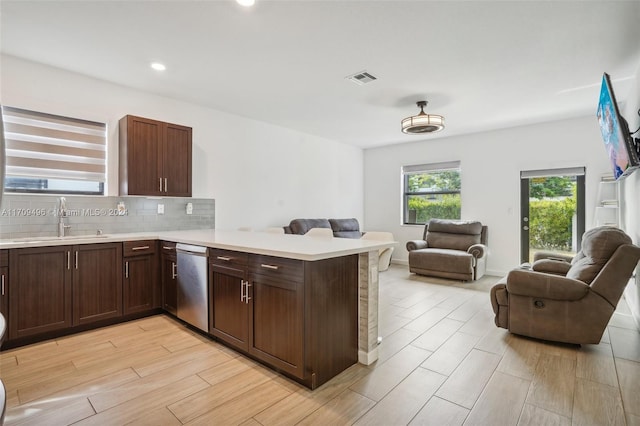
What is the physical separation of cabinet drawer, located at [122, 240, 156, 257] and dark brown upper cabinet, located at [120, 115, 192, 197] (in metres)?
0.58

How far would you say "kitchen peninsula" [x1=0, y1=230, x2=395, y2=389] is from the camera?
208 centimetres

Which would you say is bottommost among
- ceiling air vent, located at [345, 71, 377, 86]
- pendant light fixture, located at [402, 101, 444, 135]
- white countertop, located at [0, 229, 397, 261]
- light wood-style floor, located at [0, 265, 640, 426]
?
light wood-style floor, located at [0, 265, 640, 426]

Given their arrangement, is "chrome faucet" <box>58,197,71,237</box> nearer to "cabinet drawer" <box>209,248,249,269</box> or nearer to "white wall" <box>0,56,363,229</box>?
"white wall" <box>0,56,363,229</box>

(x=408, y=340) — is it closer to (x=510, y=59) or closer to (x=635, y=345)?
(x=635, y=345)

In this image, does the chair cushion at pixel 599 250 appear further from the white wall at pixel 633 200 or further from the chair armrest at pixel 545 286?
the white wall at pixel 633 200

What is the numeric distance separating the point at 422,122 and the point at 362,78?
1024 millimetres

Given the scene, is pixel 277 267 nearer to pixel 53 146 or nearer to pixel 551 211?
pixel 53 146

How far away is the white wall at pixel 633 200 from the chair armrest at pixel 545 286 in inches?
43.9

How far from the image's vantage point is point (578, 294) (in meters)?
2.71

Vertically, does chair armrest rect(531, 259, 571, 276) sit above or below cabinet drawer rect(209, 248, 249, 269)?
below

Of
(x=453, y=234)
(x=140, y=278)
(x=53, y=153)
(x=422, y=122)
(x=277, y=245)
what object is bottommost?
(x=140, y=278)

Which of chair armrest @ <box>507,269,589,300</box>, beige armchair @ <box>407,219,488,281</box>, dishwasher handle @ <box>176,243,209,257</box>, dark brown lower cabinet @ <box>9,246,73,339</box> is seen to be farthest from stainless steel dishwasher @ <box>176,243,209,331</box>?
beige armchair @ <box>407,219,488,281</box>

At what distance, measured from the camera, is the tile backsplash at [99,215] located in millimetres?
3090

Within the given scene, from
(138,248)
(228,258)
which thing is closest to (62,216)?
(138,248)
